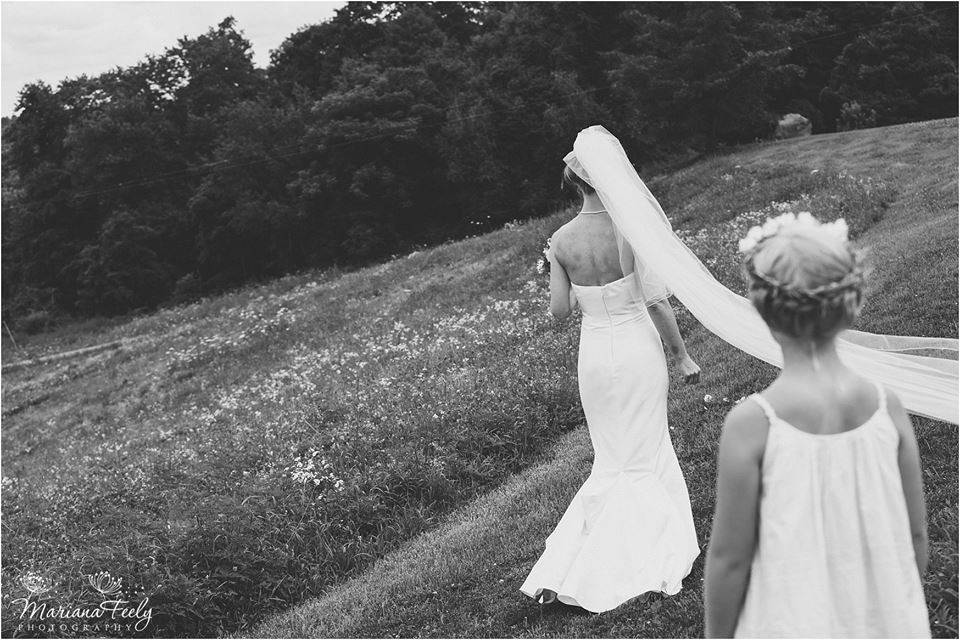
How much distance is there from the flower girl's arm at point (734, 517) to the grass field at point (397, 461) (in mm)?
2557

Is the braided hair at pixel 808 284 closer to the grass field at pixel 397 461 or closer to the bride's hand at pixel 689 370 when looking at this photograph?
the grass field at pixel 397 461

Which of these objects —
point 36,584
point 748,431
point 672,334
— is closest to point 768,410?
point 748,431

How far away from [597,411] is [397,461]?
4380 millimetres

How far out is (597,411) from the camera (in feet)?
20.8

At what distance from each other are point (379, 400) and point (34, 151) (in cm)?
6507

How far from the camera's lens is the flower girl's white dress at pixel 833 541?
2.95 metres

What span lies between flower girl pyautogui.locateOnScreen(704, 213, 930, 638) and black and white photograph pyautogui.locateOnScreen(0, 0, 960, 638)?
0.01 metres

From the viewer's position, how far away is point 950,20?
44562mm

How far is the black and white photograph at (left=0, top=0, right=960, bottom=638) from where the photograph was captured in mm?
3062

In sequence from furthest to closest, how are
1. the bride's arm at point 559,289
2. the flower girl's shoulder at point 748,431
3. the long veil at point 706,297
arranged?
1. the bride's arm at point 559,289
2. the long veil at point 706,297
3. the flower girl's shoulder at point 748,431

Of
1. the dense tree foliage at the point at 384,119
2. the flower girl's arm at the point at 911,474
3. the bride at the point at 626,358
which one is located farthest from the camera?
the dense tree foliage at the point at 384,119

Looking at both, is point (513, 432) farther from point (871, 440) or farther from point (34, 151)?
point (34, 151)

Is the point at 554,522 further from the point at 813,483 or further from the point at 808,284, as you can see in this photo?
the point at 808,284

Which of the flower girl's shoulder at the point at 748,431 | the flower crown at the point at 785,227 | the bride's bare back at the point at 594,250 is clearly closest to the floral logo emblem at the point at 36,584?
the bride's bare back at the point at 594,250
